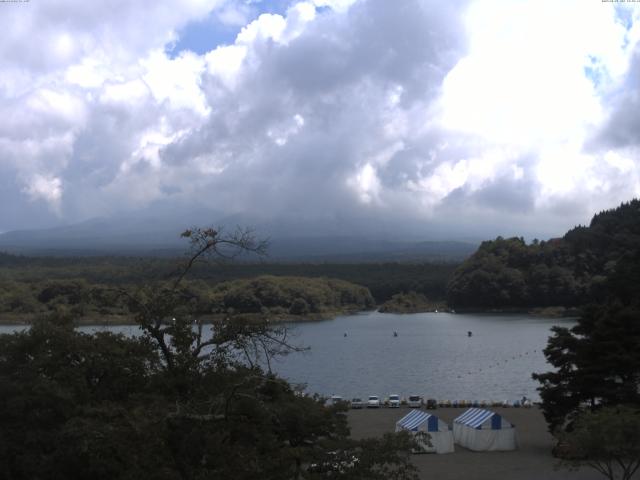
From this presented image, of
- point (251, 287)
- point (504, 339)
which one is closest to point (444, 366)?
point (504, 339)

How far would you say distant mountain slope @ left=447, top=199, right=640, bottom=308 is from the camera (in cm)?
6881

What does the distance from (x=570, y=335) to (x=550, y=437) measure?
3361mm

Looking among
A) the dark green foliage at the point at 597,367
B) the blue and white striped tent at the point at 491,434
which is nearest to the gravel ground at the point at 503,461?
the blue and white striped tent at the point at 491,434

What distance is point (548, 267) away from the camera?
71.9 metres

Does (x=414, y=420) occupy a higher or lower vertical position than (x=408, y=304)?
higher

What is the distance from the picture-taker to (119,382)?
28.5 ft

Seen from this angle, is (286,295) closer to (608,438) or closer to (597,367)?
(597,367)

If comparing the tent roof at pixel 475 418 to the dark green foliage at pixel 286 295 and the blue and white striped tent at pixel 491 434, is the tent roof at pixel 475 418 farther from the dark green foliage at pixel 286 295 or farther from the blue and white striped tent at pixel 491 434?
the dark green foliage at pixel 286 295

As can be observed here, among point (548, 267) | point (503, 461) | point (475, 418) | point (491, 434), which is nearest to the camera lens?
point (503, 461)

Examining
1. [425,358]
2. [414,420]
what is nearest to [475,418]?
[414,420]

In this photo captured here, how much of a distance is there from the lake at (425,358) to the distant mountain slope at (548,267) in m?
5.15

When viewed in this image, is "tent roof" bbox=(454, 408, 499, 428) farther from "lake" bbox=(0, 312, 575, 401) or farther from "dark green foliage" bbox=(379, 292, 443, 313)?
"dark green foliage" bbox=(379, 292, 443, 313)

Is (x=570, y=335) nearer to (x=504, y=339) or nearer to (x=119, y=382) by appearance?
(x=119, y=382)

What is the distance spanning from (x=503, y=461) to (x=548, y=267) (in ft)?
189
